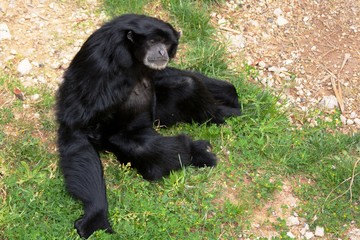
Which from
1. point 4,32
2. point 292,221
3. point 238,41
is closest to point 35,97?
point 4,32

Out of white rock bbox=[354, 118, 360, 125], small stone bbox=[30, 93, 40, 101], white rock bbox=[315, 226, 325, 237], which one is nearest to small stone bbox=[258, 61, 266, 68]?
white rock bbox=[354, 118, 360, 125]

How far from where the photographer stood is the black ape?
17.0ft

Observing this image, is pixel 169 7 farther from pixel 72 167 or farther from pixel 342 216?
pixel 342 216

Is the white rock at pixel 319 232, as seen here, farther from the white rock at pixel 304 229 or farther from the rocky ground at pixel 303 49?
the rocky ground at pixel 303 49

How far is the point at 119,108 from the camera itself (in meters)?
5.55

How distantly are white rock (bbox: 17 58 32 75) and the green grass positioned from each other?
114 millimetres

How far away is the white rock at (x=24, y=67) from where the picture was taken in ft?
21.0

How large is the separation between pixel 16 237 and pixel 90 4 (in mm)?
3167

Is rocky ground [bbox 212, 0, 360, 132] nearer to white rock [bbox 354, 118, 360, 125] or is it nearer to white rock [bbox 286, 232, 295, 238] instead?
white rock [bbox 354, 118, 360, 125]

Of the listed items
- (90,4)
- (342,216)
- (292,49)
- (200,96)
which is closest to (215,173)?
(200,96)

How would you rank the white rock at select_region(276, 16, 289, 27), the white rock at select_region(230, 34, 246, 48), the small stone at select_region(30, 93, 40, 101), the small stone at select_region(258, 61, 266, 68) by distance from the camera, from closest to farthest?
the small stone at select_region(30, 93, 40, 101)
the small stone at select_region(258, 61, 266, 68)
the white rock at select_region(230, 34, 246, 48)
the white rock at select_region(276, 16, 289, 27)

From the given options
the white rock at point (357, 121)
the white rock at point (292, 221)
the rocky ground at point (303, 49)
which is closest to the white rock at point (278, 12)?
the rocky ground at point (303, 49)

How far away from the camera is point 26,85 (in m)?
6.33

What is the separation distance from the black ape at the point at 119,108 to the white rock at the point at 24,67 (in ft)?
3.34
